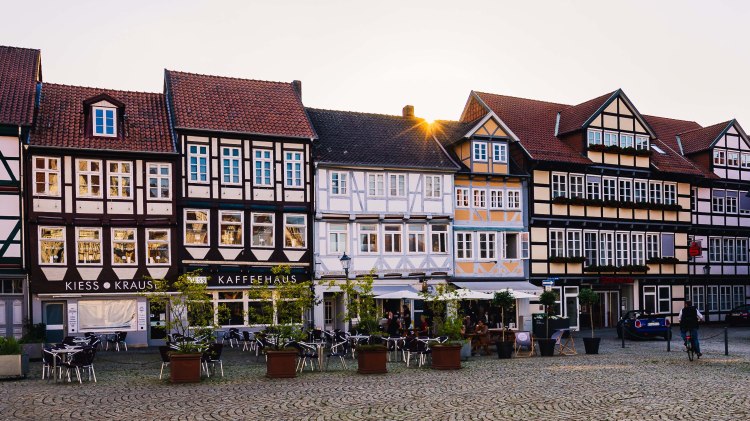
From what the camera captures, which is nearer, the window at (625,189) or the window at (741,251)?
the window at (625,189)

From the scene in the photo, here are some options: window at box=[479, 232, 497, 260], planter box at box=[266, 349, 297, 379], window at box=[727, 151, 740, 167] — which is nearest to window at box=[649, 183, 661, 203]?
window at box=[727, 151, 740, 167]

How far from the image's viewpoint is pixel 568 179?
40.8 m

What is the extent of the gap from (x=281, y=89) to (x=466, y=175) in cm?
961

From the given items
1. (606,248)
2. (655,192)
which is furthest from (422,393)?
(655,192)

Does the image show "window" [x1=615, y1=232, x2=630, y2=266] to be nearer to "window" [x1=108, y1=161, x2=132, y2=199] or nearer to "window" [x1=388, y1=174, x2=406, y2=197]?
"window" [x1=388, y1=174, x2=406, y2=197]

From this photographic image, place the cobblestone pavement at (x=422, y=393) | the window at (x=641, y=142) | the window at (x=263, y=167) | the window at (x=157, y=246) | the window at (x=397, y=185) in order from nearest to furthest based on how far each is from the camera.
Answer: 1. the cobblestone pavement at (x=422, y=393)
2. the window at (x=157, y=246)
3. the window at (x=263, y=167)
4. the window at (x=397, y=185)
5. the window at (x=641, y=142)

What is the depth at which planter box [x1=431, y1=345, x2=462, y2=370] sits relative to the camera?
70.5 feet

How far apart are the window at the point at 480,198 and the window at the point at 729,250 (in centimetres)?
1681

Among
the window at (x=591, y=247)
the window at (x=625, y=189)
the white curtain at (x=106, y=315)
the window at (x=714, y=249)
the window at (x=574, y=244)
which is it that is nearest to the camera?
the white curtain at (x=106, y=315)

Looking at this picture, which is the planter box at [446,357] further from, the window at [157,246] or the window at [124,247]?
the window at [124,247]

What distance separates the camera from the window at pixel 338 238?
35.5m

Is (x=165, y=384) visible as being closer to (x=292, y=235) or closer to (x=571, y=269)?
(x=292, y=235)

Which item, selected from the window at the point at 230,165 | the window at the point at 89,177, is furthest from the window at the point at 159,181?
the window at the point at 230,165

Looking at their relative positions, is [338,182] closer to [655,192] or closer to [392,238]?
[392,238]
